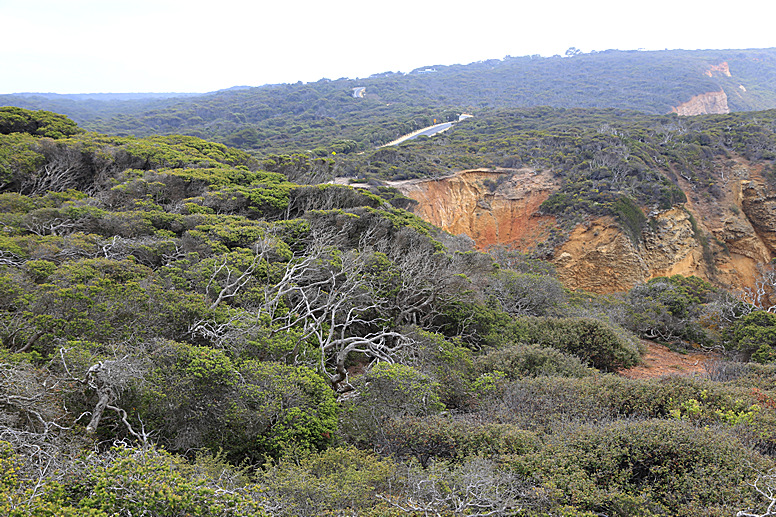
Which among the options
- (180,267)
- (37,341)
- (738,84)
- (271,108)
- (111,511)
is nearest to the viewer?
(111,511)

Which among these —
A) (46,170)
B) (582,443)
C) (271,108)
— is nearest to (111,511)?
(582,443)

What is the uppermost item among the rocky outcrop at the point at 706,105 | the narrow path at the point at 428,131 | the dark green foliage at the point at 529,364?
the rocky outcrop at the point at 706,105

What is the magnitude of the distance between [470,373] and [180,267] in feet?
23.9

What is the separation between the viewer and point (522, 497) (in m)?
4.94

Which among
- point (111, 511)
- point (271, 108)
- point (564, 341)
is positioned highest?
point (271, 108)

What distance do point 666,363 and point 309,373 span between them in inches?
478

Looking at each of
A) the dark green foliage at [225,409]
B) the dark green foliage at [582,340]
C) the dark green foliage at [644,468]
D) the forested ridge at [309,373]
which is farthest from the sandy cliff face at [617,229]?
the dark green foliage at [225,409]

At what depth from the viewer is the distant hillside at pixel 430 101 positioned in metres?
59.9

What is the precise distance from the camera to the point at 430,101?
284ft

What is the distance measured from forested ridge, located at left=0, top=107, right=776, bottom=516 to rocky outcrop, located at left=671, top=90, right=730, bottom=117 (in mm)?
75948

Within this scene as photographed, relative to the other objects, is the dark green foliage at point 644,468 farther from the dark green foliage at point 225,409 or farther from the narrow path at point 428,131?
the narrow path at point 428,131

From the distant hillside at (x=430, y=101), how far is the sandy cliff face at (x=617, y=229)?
16.8 metres

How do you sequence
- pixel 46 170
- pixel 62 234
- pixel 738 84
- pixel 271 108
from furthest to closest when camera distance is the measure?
pixel 738 84, pixel 271 108, pixel 46 170, pixel 62 234

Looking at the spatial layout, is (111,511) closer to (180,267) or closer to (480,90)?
(180,267)
